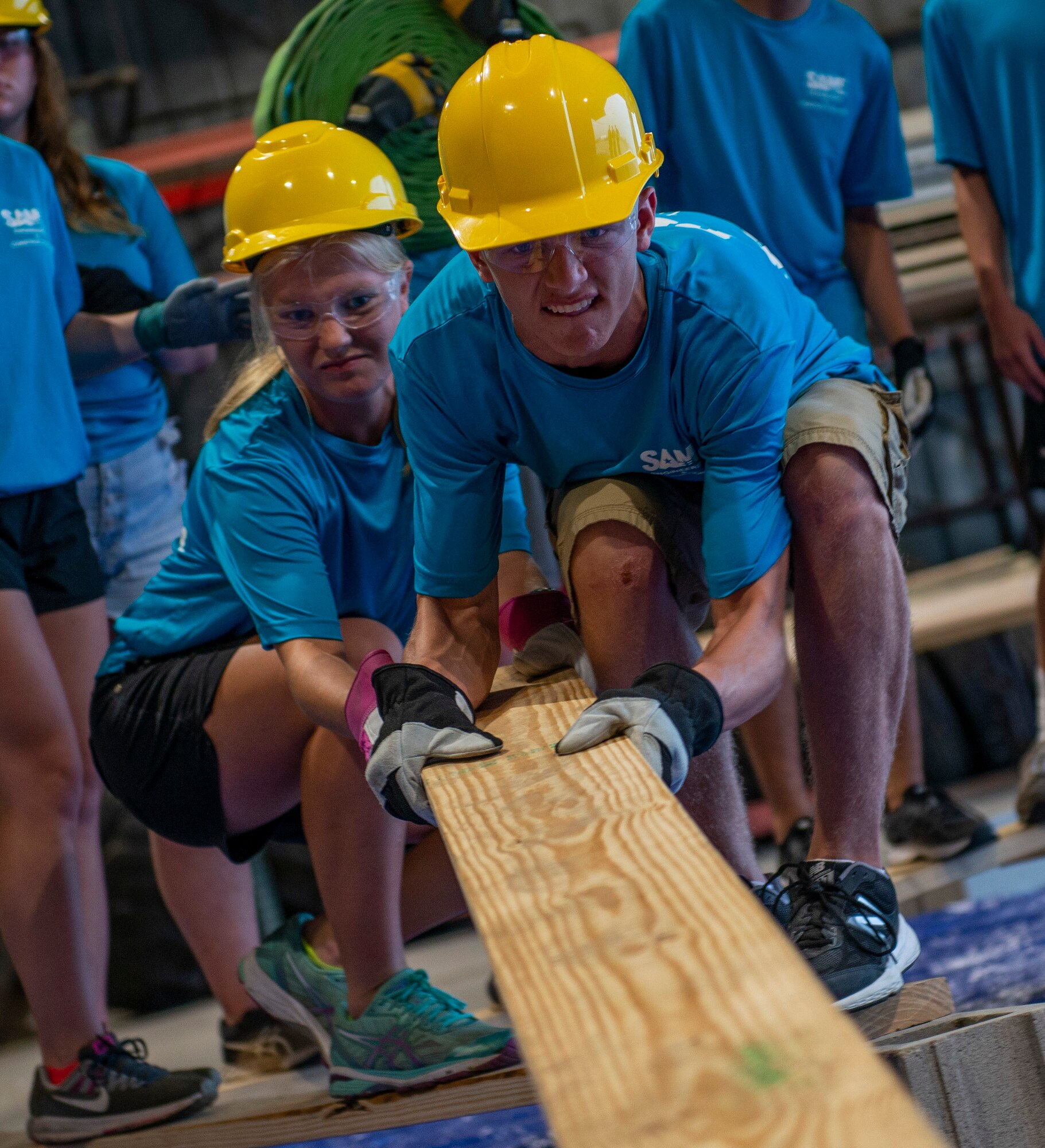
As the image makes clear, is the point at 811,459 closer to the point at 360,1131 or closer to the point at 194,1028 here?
the point at 360,1131

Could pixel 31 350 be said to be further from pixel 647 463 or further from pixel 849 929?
pixel 849 929

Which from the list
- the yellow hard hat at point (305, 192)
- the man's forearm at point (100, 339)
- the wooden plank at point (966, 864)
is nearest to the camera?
the yellow hard hat at point (305, 192)

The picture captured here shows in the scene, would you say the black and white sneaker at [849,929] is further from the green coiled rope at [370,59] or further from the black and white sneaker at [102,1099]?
the green coiled rope at [370,59]

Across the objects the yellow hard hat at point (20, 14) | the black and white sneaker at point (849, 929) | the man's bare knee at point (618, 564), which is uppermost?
the yellow hard hat at point (20, 14)

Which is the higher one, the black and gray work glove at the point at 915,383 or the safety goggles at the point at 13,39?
the safety goggles at the point at 13,39

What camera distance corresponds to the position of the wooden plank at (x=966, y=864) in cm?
259

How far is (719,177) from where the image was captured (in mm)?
2430

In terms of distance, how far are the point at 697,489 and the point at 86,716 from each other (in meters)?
1.25

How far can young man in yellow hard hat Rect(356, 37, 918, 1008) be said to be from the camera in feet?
4.91

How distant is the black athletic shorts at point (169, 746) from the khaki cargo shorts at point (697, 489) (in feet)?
2.09

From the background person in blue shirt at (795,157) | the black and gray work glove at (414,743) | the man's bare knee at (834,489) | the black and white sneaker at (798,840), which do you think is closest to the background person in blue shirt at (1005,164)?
the background person in blue shirt at (795,157)

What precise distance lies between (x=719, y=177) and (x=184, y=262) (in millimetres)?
1106

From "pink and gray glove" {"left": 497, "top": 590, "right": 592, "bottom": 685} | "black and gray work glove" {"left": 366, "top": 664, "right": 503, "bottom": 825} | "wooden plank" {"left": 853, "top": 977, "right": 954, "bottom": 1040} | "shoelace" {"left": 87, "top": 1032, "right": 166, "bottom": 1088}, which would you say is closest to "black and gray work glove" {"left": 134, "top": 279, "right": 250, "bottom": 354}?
"pink and gray glove" {"left": 497, "top": 590, "right": 592, "bottom": 685}

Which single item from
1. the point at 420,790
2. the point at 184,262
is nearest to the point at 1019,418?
the point at 184,262
